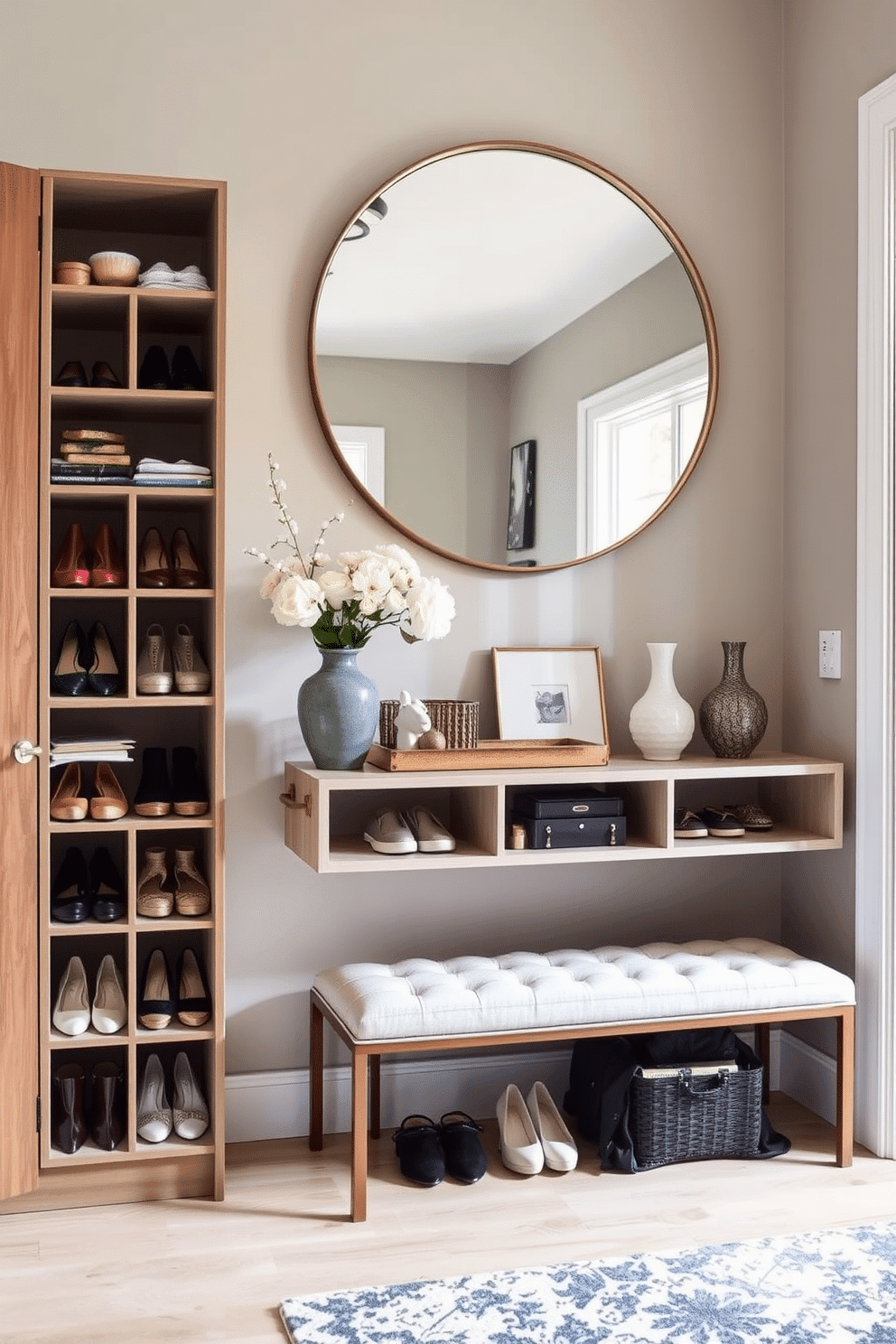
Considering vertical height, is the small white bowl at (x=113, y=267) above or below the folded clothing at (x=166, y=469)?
above

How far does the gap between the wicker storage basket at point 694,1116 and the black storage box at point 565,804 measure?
0.58 metres

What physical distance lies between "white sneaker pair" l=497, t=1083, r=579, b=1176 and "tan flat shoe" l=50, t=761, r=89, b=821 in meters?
1.14

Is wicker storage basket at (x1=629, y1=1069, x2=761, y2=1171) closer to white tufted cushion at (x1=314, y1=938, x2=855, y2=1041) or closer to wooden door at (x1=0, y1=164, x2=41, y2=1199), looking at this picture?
white tufted cushion at (x1=314, y1=938, x2=855, y2=1041)

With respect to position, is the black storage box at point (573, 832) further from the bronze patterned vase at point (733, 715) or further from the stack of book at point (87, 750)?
the stack of book at point (87, 750)

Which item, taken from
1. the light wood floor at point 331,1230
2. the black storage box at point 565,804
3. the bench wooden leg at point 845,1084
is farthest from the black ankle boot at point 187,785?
the bench wooden leg at point 845,1084

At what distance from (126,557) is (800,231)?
1.84m

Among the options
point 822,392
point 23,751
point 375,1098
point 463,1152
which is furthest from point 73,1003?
point 822,392

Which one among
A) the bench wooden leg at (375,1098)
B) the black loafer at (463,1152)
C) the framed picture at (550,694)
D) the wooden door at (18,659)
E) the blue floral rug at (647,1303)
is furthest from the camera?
the framed picture at (550,694)

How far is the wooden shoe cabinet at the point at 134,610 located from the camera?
2467mm

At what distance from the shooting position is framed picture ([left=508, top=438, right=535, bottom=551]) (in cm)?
300

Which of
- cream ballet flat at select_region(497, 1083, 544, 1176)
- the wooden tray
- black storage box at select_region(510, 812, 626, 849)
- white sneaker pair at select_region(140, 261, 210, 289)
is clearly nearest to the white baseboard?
cream ballet flat at select_region(497, 1083, 544, 1176)

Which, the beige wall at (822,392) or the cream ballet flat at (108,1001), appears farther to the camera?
the beige wall at (822,392)

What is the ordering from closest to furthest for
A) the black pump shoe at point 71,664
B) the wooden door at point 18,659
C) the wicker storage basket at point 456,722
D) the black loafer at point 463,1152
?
the wooden door at point 18,659 < the black pump shoe at point 71,664 < the black loafer at point 463,1152 < the wicker storage basket at point 456,722

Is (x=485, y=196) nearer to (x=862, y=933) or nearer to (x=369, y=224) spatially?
(x=369, y=224)
